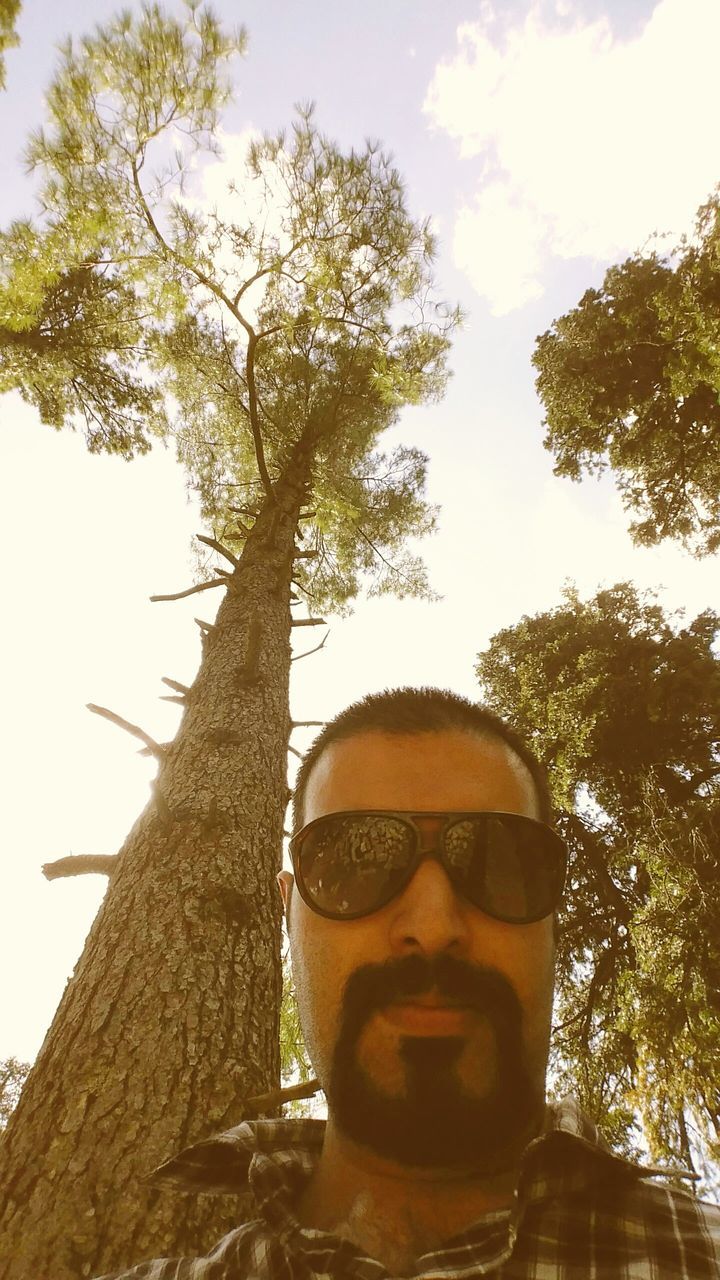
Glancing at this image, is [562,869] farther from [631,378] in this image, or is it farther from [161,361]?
[631,378]

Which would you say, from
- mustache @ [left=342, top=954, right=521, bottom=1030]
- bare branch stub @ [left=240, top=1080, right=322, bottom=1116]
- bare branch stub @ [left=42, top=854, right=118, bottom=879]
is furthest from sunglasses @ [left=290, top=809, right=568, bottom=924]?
bare branch stub @ [left=42, top=854, right=118, bottom=879]

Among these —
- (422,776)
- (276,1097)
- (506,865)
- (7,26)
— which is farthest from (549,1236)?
(7,26)

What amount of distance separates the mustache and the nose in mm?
30

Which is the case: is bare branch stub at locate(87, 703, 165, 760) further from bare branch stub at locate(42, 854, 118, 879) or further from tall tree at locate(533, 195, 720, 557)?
tall tree at locate(533, 195, 720, 557)

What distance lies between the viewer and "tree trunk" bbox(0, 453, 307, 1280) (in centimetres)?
158

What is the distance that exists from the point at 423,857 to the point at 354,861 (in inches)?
7.2

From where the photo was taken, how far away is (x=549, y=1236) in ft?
3.61

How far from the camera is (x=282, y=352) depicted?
8953 mm

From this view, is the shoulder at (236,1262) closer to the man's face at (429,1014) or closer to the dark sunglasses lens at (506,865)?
the man's face at (429,1014)

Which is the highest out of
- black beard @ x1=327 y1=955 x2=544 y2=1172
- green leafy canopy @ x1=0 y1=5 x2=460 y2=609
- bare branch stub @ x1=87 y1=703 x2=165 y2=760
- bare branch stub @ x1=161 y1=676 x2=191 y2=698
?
green leafy canopy @ x1=0 y1=5 x2=460 y2=609

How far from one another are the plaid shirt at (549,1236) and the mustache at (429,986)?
0.24 m

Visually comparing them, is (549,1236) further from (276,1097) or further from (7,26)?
(7,26)

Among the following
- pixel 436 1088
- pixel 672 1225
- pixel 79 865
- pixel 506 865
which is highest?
pixel 79 865

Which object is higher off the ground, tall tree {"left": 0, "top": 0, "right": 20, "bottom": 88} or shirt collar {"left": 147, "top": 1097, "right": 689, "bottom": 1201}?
tall tree {"left": 0, "top": 0, "right": 20, "bottom": 88}
